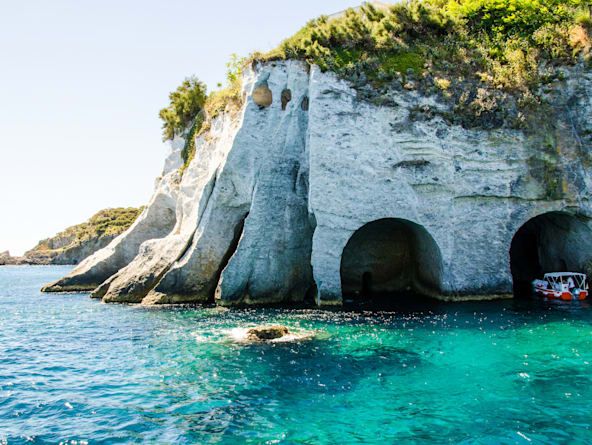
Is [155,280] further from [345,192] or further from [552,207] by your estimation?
[552,207]

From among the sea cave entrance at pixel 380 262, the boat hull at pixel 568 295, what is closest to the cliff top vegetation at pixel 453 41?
the sea cave entrance at pixel 380 262

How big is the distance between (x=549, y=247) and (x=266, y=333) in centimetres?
1967

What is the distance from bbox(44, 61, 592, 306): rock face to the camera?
22.2m

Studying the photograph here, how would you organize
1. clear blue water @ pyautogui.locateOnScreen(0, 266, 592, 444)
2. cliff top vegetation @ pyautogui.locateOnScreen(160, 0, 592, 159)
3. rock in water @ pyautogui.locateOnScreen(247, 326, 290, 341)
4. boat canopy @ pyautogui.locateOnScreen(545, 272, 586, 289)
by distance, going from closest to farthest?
1. clear blue water @ pyautogui.locateOnScreen(0, 266, 592, 444)
2. rock in water @ pyautogui.locateOnScreen(247, 326, 290, 341)
3. boat canopy @ pyautogui.locateOnScreen(545, 272, 586, 289)
4. cliff top vegetation @ pyautogui.locateOnScreen(160, 0, 592, 159)

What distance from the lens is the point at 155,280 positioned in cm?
2502

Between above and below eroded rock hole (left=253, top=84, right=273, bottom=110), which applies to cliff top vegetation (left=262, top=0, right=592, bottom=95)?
above

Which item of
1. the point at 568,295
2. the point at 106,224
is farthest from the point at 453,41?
the point at 106,224

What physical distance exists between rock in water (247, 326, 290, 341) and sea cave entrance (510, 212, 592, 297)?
15.5 metres

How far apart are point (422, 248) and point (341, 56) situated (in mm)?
11713

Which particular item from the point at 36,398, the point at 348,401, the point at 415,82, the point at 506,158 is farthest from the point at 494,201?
the point at 36,398

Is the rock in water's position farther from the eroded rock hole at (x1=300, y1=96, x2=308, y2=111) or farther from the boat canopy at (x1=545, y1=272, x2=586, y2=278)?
the boat canopy at (x1=545, y1=272, x2=586, y2=278)

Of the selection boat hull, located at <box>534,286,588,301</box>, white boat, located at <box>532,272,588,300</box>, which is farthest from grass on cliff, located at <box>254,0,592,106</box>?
boat hull, located at <box>534,286,588,301</box>

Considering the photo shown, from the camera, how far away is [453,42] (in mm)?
25891

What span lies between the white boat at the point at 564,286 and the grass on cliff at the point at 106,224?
6960 cm
